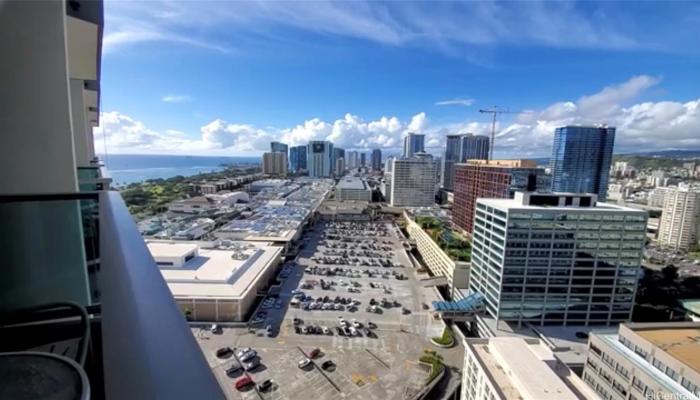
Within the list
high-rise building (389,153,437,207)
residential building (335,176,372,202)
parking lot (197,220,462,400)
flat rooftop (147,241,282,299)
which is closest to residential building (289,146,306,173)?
residential building (335,176,372,202)

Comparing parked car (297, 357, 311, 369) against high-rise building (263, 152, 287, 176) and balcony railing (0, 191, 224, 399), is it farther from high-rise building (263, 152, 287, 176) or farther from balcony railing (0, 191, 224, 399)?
high-rise building (263, 152, 287, 176)

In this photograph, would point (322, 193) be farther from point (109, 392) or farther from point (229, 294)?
point (109, 392)

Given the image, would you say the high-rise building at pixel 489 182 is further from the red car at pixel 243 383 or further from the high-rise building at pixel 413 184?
the red car at pixel 243 383

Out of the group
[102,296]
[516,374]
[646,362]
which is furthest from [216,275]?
[102,296]

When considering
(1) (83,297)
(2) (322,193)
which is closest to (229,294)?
(1) (83,297)

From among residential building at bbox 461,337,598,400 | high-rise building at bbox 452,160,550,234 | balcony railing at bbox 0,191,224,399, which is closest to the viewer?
balcony railing at bbox 0,191,224,399

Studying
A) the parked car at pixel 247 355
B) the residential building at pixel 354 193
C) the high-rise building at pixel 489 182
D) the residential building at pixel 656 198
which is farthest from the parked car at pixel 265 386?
the residential building at pixel 656 198
